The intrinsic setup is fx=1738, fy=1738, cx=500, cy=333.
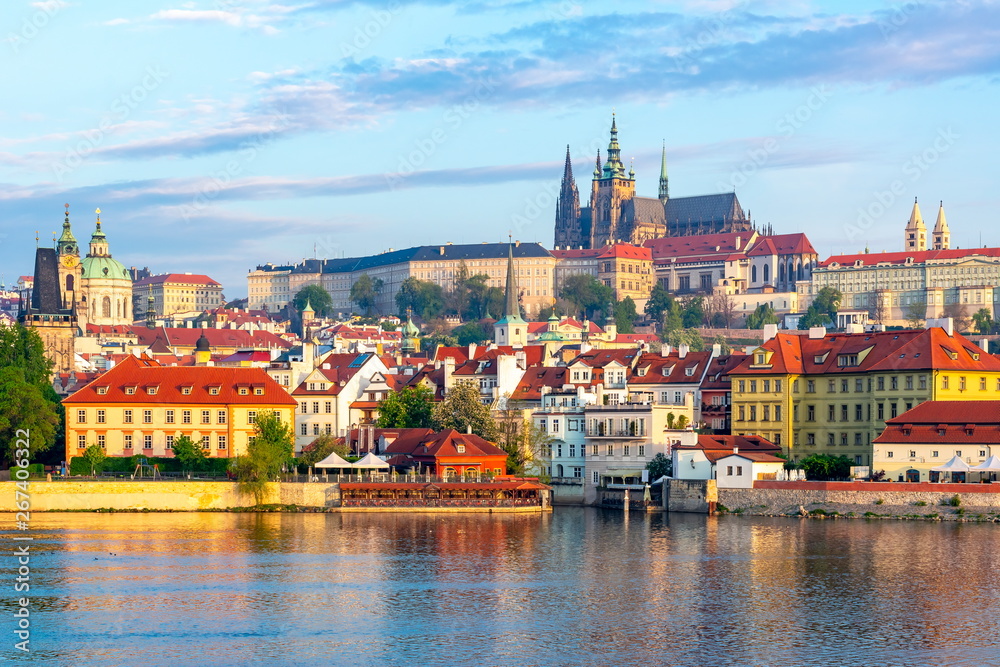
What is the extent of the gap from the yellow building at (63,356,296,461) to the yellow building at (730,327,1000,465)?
23.7m

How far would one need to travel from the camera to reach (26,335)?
10594 cm

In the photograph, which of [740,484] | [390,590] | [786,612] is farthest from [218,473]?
[786,612]

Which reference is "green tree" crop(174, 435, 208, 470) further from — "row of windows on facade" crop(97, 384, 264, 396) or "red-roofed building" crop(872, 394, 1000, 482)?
"red-roofed building" crop(872, 394, 1000, 482)

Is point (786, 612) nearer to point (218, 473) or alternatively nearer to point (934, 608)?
point (934, 608)

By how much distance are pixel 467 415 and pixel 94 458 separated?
18.2 metres

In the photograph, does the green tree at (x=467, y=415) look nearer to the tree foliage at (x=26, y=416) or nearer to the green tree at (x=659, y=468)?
the green tree at (x=659, y=468)

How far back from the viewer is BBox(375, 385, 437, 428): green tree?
296 ft

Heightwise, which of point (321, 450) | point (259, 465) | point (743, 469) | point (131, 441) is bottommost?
point (743, 469)

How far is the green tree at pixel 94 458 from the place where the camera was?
81750mm

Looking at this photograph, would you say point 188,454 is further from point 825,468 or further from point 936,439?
point 936,439

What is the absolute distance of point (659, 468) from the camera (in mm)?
81625

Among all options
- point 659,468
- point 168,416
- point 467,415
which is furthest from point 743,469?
point 168,416

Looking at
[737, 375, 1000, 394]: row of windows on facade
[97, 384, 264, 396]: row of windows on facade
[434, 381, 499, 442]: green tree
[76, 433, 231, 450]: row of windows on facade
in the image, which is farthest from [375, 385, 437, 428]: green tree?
[737, 375, 1000, 394]: row of windows on facade

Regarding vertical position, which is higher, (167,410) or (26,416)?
(167,410)
